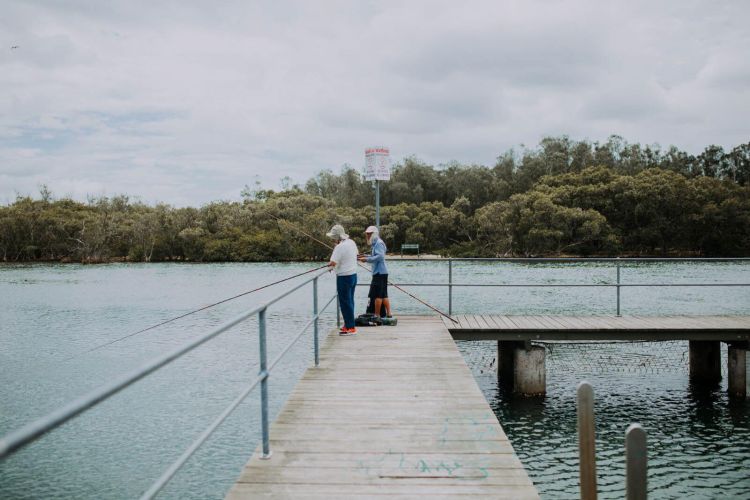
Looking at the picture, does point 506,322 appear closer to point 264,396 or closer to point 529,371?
point 529,371

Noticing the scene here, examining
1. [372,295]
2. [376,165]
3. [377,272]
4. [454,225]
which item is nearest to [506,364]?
[372,295]

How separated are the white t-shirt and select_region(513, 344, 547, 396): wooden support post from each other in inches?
161

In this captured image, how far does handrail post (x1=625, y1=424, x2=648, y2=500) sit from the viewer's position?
7.59 feet

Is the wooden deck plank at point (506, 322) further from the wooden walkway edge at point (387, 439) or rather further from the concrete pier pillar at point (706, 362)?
the concrete pier pillar at point (706, 362)

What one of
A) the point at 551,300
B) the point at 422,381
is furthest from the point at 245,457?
the point at 551,300

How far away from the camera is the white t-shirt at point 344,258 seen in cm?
804

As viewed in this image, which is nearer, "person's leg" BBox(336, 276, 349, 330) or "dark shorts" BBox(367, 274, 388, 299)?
"person's leg" BBox(336, 276, 349, 330)

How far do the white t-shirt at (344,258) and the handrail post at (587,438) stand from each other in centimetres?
550

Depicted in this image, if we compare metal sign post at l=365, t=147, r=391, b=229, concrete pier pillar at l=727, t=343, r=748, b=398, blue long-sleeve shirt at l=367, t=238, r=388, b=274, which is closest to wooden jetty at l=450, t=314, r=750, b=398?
concrete pier pillar at l=727, t=343, r=748, b=398

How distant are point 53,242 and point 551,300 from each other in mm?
59782

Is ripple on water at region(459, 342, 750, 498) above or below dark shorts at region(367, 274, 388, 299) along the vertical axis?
below

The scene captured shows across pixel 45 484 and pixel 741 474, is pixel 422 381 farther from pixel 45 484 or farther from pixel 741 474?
pixel 45 484

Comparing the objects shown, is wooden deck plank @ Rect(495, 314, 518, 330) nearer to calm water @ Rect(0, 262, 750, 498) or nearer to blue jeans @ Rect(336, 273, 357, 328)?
calm water @ Rect(0, 262, 750, 498)

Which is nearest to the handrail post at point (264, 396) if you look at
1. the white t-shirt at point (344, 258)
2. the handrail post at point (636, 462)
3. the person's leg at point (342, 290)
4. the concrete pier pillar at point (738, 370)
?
the handrail post at point (636, 462)
